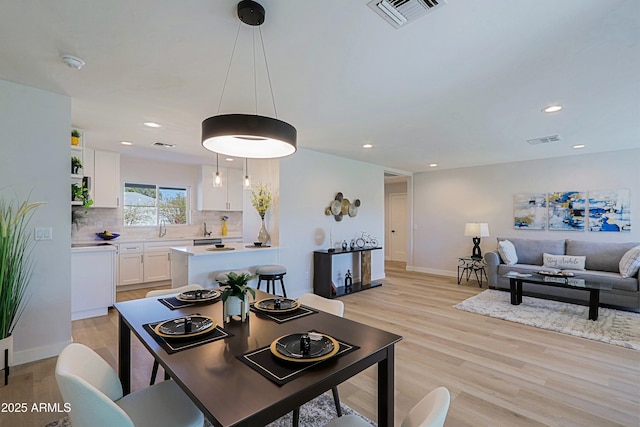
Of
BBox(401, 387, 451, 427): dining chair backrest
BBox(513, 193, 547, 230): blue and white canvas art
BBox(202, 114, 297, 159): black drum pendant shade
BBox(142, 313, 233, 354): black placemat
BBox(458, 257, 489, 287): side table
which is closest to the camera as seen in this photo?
BBox(401, 387, 451, 427): dining chair backrest

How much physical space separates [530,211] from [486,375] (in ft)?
14.7

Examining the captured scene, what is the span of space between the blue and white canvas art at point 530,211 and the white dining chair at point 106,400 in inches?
255

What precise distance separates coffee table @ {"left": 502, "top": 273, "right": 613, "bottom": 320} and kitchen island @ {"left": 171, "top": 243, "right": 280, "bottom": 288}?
3720mm

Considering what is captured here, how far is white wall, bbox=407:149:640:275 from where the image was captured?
16.4 feet

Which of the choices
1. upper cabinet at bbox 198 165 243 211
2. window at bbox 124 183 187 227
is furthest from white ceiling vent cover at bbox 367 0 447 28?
window at bbox 124 183 187 227

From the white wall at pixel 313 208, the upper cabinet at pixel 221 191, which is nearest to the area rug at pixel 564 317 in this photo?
the white wall at pixel 313 208

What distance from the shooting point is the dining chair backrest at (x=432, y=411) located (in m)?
0.93

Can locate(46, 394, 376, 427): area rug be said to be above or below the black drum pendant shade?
below

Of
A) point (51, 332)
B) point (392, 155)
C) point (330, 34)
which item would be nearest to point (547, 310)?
point (392, 155)

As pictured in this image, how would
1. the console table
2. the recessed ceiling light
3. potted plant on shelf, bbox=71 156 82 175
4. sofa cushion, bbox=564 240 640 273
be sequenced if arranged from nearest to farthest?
the recessed ceiling light < potted plant on shelf, bbox=71 156 82 175 < sofa cushion, bbox=564 240 640 273 < the console table

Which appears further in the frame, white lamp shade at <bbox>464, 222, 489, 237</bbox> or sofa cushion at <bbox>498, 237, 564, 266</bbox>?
white lamp shade at <bbox>464, 222, 489, 237</bbox>

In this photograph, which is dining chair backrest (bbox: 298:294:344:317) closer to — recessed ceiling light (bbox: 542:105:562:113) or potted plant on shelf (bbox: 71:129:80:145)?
recessed ceiling light (bbox: 542:105:562:113)

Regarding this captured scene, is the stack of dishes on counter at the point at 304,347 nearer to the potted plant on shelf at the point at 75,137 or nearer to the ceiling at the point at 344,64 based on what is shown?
the ceiling at the point at 344,64

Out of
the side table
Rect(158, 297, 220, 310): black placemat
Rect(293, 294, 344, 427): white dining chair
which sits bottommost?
the side table
